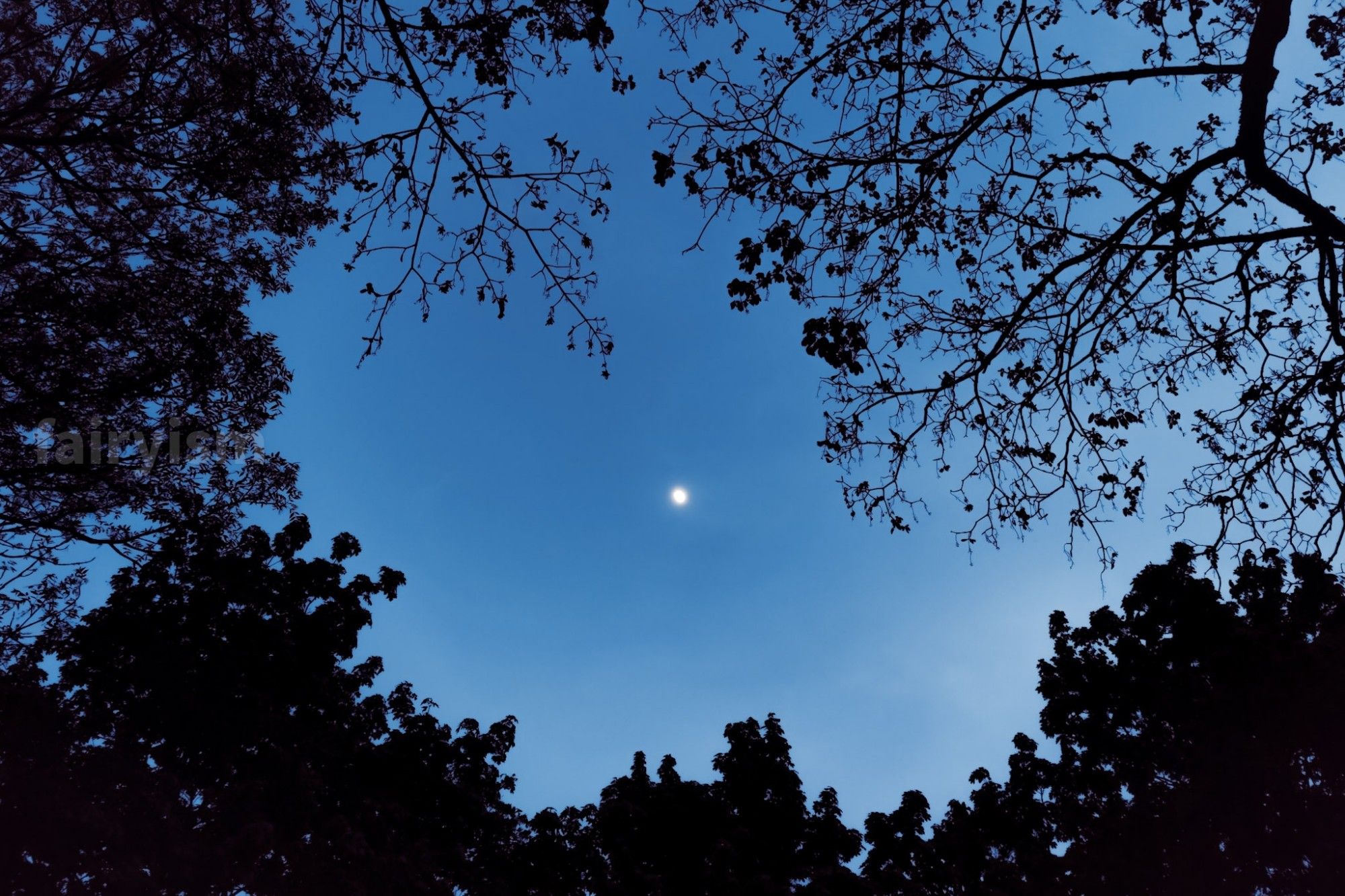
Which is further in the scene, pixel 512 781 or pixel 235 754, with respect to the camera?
pixel 512 781

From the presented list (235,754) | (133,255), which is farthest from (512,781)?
(133,255)

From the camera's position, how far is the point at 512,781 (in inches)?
739

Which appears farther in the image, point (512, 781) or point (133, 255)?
point (512, 781)

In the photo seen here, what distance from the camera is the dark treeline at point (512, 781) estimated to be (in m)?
12.9

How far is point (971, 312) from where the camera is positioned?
28.1 ft

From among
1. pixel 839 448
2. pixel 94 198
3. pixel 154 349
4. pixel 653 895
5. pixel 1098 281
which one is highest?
pixel 94 198

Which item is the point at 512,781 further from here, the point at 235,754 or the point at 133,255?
the point at 133,255

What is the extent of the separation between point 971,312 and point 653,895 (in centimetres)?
1448

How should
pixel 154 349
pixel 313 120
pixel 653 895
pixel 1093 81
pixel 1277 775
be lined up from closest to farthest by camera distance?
pixel 1093 81
pixel 313 120
pixel 154 349
pixel 1277 775
pixel 653 895

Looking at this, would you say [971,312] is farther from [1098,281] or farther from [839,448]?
[839,448]

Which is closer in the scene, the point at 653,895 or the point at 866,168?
the point at 866,168

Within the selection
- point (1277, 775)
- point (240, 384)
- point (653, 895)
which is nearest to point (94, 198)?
point (240, 384)

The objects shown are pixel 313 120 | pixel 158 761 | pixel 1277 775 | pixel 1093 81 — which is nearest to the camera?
pixel 1093 81

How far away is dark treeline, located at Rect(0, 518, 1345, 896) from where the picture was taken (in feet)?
42.2
